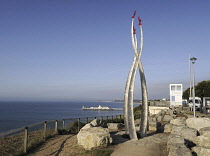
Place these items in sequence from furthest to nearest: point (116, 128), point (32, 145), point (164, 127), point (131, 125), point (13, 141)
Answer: point (116, 128) → point (164, 127) → point (131, 125) → point (13, 141) → point (32, 145)

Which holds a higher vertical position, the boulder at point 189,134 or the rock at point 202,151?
the boulder at point 189,134

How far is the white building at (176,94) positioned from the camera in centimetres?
3319

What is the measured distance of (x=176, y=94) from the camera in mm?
33625

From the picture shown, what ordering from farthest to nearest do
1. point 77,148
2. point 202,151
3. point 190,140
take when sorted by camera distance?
1. point 190,140
2. point 77,148
3. point 202,151

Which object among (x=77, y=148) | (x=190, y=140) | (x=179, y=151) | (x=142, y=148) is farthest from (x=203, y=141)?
(x=77, y=148)

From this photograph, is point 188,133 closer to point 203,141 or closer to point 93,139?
point 203,141

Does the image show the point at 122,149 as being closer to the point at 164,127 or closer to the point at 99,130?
the point at 99,130

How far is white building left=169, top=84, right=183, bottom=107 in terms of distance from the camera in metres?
33.2

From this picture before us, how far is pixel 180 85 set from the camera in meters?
33.0

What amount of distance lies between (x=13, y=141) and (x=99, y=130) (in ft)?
15.0

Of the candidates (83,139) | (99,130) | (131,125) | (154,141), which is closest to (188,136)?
(154,141)

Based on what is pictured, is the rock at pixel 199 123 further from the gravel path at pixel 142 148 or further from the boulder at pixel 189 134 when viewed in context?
the gravel path at pixel 142 148

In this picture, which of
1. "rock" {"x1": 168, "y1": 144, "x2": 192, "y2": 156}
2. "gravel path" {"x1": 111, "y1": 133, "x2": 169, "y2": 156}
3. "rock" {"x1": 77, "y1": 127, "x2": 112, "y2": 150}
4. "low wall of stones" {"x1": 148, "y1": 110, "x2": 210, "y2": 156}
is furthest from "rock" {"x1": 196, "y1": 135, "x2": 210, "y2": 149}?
"rock" {"x1": 77, "y1": 127, "x2": 112, "y2": 150}

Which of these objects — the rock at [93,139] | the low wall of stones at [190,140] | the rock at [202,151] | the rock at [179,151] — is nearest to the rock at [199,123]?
the low wall of stones at [190,140]
